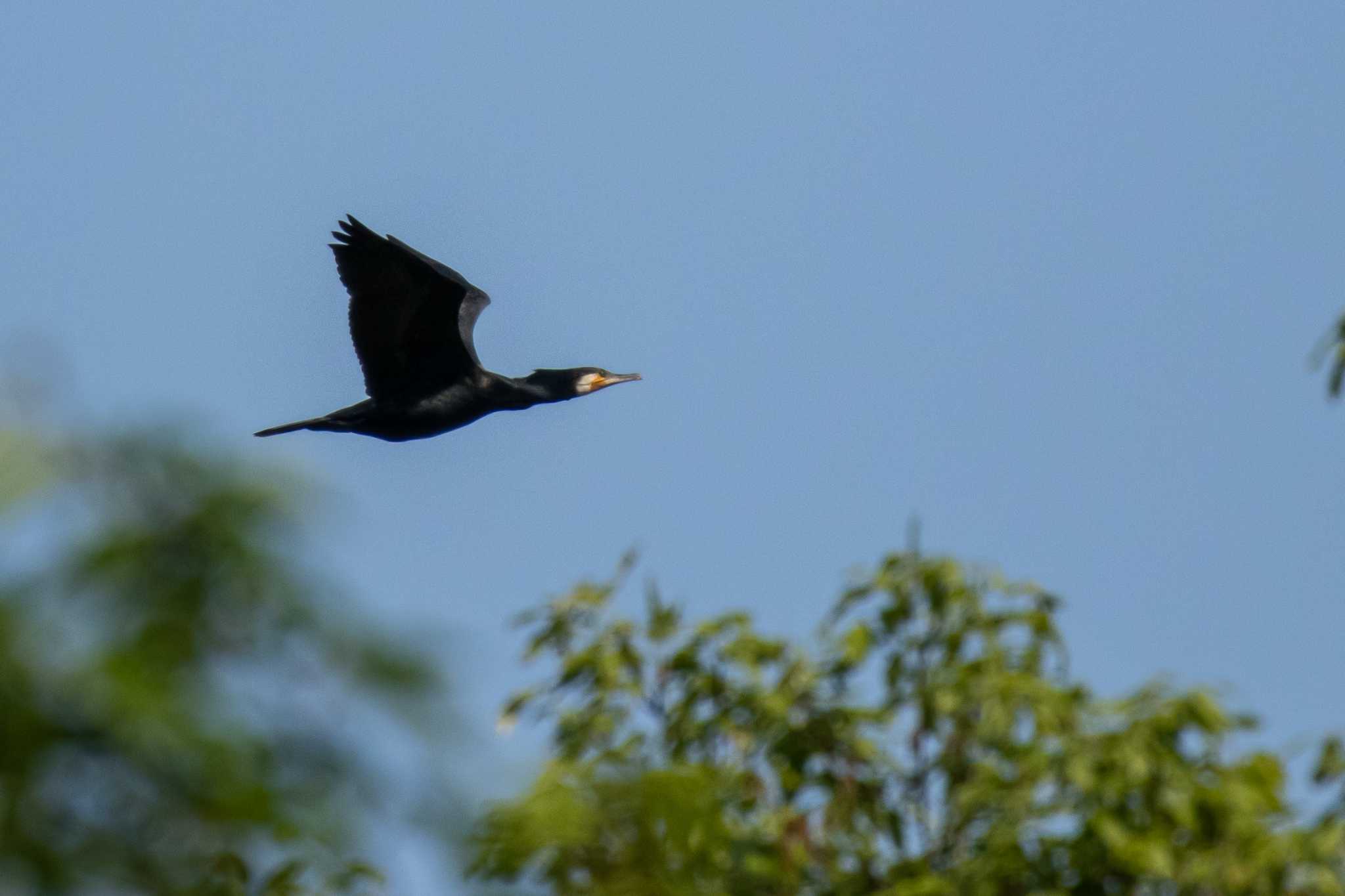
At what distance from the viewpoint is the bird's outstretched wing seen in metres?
9.77

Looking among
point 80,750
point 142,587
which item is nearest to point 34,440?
point 142,587

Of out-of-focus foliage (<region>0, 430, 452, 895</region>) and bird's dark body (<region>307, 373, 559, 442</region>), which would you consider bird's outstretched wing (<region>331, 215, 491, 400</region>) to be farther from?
out-of-focus foliage (<region>0, 430, 452, 895</region>)

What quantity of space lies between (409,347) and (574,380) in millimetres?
1325

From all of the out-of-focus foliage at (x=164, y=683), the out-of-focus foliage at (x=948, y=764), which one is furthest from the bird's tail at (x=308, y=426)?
the out-of-focus foliage at (x=164, y=683)

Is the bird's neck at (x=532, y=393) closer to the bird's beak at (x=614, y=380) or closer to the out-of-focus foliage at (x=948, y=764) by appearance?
the bird's beak at (x=614, y=380)

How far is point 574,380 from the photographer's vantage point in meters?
11.2

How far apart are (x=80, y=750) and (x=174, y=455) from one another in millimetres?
331

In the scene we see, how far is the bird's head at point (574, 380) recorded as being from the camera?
1105 cm

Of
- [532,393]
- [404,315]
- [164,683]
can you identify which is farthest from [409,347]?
[164,683]

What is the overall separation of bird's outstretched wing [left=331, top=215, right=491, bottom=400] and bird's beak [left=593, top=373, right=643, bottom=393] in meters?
1.07

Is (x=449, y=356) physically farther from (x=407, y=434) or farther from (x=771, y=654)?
(x=771, y=654)

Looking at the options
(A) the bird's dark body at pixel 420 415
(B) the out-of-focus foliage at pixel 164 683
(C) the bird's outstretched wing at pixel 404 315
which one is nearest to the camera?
(B) the out-of-focus foliage at pixel 164 683

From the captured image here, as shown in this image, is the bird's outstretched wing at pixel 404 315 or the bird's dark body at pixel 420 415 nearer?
the bird's outstretched wing at pixel 404 315

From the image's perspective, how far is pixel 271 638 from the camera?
1.90 m
